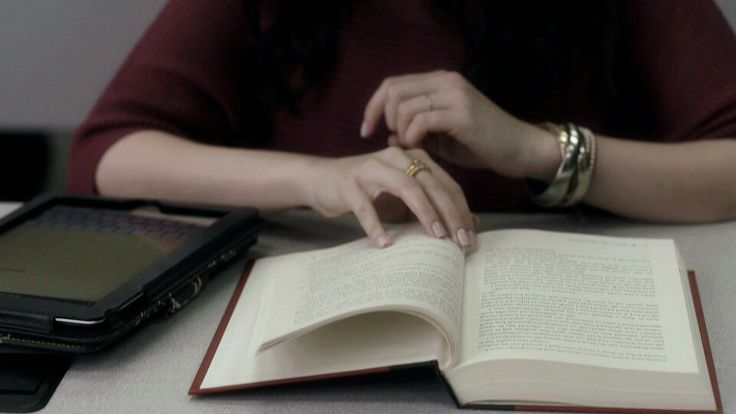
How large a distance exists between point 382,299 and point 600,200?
44 centimetres

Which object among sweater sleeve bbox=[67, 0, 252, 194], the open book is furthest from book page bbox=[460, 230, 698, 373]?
sweater sleeve bbox=[67, 0, 252, 194]

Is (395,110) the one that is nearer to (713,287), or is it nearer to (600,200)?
(600,200)

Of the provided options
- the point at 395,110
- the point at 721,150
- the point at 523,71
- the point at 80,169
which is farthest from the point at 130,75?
the point at 721,150

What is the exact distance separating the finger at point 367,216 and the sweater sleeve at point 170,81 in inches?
15.6

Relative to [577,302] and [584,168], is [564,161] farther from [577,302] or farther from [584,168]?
[577,302]

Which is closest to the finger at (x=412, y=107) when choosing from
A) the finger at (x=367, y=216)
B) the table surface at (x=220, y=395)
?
the finger at (x=367, y=216)

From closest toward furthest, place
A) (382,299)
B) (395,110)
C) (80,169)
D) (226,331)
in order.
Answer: (382,299)
(226,331)
(395,110)
(80,169)

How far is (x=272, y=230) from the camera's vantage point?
1007mm

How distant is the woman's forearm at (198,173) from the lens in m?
0.98

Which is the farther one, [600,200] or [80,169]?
[80,169]

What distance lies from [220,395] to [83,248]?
0.26 meters

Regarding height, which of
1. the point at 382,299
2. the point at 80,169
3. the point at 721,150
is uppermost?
the point at 382,299

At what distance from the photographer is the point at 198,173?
103 centimetres

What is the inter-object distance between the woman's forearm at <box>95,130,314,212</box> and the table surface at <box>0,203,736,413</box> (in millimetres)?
121
